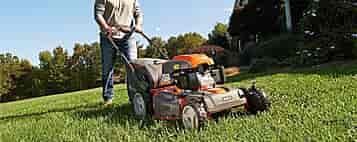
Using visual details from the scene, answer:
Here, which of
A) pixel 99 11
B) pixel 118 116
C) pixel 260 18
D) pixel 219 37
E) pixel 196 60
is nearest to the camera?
pixel 196 60

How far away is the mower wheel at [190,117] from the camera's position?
2.58 meters

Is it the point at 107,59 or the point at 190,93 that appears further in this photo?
the point at 107,59

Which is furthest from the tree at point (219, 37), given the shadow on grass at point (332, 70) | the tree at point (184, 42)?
the shadow on grass at point (332, 70)

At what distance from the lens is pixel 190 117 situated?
2.64m

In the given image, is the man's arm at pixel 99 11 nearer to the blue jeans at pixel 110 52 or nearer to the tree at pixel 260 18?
the blue jeans at pixel 110 52

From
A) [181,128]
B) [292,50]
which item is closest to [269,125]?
[181,128]

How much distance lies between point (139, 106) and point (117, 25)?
1.11m

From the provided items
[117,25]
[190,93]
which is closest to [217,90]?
[190,93]

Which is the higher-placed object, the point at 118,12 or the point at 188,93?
the point at 118,12

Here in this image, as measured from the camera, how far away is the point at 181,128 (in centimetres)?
278

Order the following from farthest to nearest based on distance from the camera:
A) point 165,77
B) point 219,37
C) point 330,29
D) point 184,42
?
point 184,42 → point 219,37 → point 330,29 → point 165,77

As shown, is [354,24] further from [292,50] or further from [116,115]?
[116,115]

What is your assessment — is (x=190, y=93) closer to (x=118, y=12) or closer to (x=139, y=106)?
(x=139, y=106)

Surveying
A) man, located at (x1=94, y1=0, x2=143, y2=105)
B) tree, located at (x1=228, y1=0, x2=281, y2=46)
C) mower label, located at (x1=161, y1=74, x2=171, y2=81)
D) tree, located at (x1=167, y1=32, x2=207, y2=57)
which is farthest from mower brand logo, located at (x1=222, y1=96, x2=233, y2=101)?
tree, located at (x1=167, y1=32, x2=207, y2=57)
